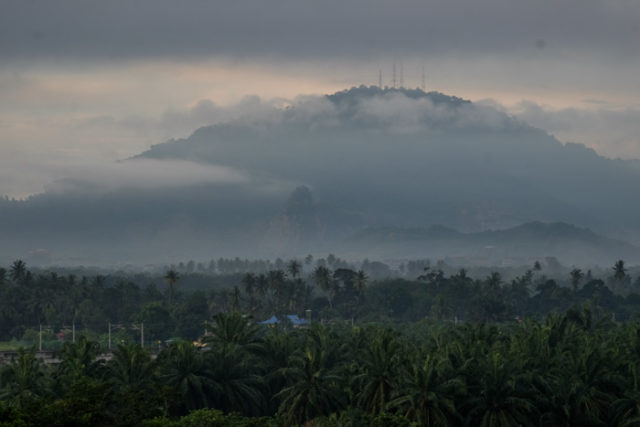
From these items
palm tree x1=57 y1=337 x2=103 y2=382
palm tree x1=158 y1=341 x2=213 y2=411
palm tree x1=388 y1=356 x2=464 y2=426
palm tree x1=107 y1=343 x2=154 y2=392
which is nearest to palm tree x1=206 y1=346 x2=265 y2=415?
palm tree x1=158 y1=341 x2=213 y2=411

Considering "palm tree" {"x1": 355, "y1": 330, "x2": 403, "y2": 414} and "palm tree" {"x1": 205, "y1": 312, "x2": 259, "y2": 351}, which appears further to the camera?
"palm tree" {"x1": 205, "y1": 312, "x2": 259, "y2": 351}

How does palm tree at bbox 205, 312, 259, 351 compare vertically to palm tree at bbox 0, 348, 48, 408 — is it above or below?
above

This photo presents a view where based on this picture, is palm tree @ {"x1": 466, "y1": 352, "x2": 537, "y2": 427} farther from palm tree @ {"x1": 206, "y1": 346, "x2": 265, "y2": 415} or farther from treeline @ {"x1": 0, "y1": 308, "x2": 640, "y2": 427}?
palm tree @ {"x1": 206, "y1": 346, "x2": 265, "y2": 415}

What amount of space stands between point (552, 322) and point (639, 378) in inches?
1186

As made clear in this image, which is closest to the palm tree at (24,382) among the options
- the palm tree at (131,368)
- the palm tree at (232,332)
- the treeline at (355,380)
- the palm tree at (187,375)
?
the treeline at (355,380)

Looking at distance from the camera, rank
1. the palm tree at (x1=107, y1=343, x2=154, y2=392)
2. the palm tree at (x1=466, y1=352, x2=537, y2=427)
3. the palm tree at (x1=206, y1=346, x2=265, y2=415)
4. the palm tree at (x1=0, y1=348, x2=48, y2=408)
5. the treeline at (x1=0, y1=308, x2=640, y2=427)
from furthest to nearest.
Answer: the palm tree at (x1=206, y1=346, x2=265, y2=415)
the palm tree at (x1=107, y1=343, x2=154, y2=392)
the palm tree at (x1=0, y1=348, x2=48, y2=408)
the palm tree at (x1=466, y1=352, x2=537, y2=427)
the treeline at (x1=0, y1=308, x2=640, y2=427)

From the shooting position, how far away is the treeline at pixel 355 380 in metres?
95.9

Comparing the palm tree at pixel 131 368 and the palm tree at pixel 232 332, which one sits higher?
the palm tree at pixel 232 332

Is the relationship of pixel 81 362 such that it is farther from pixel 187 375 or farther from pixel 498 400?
pixel 498 400

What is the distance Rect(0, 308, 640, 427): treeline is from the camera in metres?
95.9

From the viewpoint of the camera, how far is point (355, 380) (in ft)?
350

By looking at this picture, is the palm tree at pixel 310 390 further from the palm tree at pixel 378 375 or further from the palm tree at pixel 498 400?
the palm tree at pixel 498 400

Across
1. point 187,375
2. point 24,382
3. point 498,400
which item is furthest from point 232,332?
point 498,400

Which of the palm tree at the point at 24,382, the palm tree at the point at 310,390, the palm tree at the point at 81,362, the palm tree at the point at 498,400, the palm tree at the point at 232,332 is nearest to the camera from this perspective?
the palm tree at the point at 498,400
